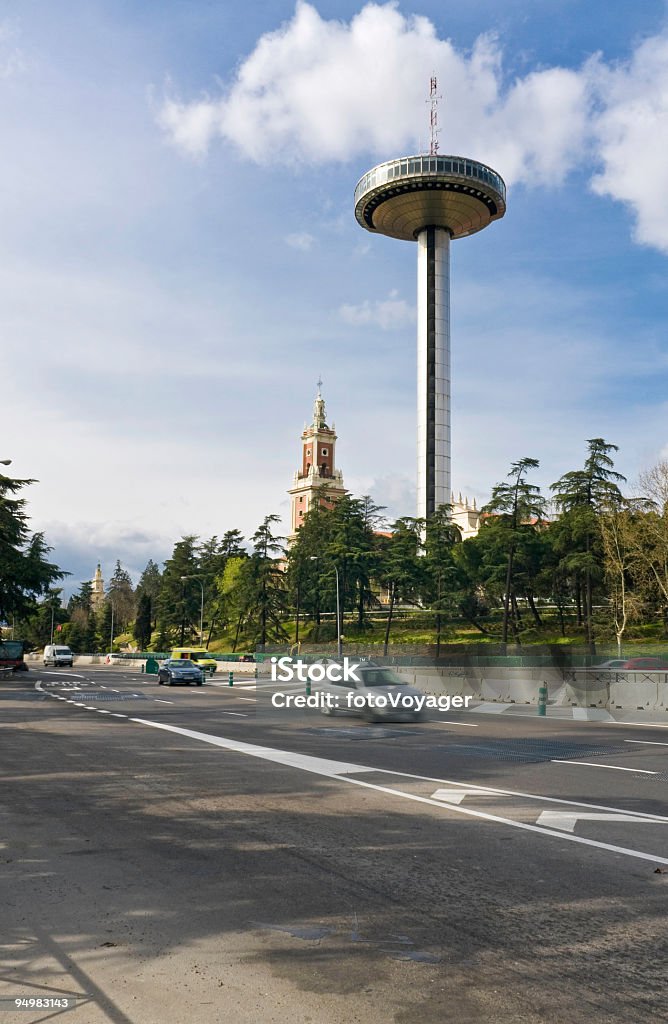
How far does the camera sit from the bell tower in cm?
16388

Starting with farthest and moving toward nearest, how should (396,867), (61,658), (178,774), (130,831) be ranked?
(61,658) → (178,774) → (130,831) → (396,867)

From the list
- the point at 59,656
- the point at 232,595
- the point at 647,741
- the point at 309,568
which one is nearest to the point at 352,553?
the point at 309,568

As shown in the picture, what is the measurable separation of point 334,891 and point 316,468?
159 metres

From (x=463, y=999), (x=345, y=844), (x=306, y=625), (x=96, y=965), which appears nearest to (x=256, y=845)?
(x=345, y=844)

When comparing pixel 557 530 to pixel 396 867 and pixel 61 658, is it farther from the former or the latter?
pixel 396 867

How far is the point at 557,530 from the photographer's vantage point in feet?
235

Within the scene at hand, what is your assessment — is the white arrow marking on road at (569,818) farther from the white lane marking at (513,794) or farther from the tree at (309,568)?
the tree at (309,568)

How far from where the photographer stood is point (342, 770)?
513 inches

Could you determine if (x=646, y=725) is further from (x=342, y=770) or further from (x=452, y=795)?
(x=452, y=795)

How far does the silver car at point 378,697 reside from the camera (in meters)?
23.0

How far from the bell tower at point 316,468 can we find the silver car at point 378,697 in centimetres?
13790

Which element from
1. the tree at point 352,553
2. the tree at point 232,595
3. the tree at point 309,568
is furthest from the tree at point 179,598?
the tree at point 352,553

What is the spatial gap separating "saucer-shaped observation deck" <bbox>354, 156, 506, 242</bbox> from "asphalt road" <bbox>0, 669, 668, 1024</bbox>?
116 metres

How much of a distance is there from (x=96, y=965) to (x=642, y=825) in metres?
5.97
